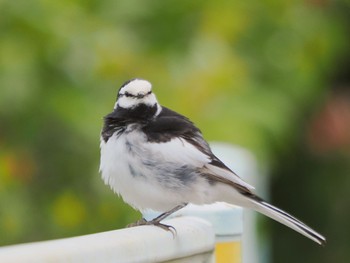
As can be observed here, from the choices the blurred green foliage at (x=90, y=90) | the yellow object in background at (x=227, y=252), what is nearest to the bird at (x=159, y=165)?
the yellow object in background at (x=227, y=252)

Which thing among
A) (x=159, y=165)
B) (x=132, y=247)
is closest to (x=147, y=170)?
(x=159, y=165)

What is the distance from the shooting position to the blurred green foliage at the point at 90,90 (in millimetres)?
4602

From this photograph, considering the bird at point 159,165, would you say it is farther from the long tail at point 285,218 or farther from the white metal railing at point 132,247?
the white metal railing at point 132,247

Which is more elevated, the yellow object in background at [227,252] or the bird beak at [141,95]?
the bird beak at [141,95]

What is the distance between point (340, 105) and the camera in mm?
6895

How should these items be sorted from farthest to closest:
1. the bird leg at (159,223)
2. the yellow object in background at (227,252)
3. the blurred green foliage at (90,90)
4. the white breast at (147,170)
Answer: the blurred green foliage at (90,90), the white breast at (147,170), the yellow object in background at (227,252), the bird leg at (159,223)

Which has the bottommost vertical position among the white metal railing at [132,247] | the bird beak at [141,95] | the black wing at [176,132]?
the white metal railing at [132,247]

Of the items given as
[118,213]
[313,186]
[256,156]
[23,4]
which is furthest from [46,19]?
[313,186]

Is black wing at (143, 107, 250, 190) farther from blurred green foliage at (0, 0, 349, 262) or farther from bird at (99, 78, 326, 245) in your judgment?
blurred green foliage at (0, 0, 349, 262)

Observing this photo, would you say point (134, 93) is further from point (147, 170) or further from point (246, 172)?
point (246, 172)

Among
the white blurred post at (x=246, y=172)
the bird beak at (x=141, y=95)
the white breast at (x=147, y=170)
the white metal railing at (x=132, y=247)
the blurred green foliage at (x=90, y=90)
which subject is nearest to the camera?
the white metal railing at (x=132, y=247)

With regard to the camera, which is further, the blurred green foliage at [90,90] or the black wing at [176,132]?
the blurred green foliage at [90,90]

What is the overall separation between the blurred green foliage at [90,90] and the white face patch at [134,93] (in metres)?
1.01

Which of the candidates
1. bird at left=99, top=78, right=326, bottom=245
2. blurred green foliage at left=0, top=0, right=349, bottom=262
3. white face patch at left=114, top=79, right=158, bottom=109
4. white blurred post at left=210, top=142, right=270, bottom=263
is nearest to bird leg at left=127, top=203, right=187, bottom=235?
bird at left=99, top=78, right=326, bottom=245
